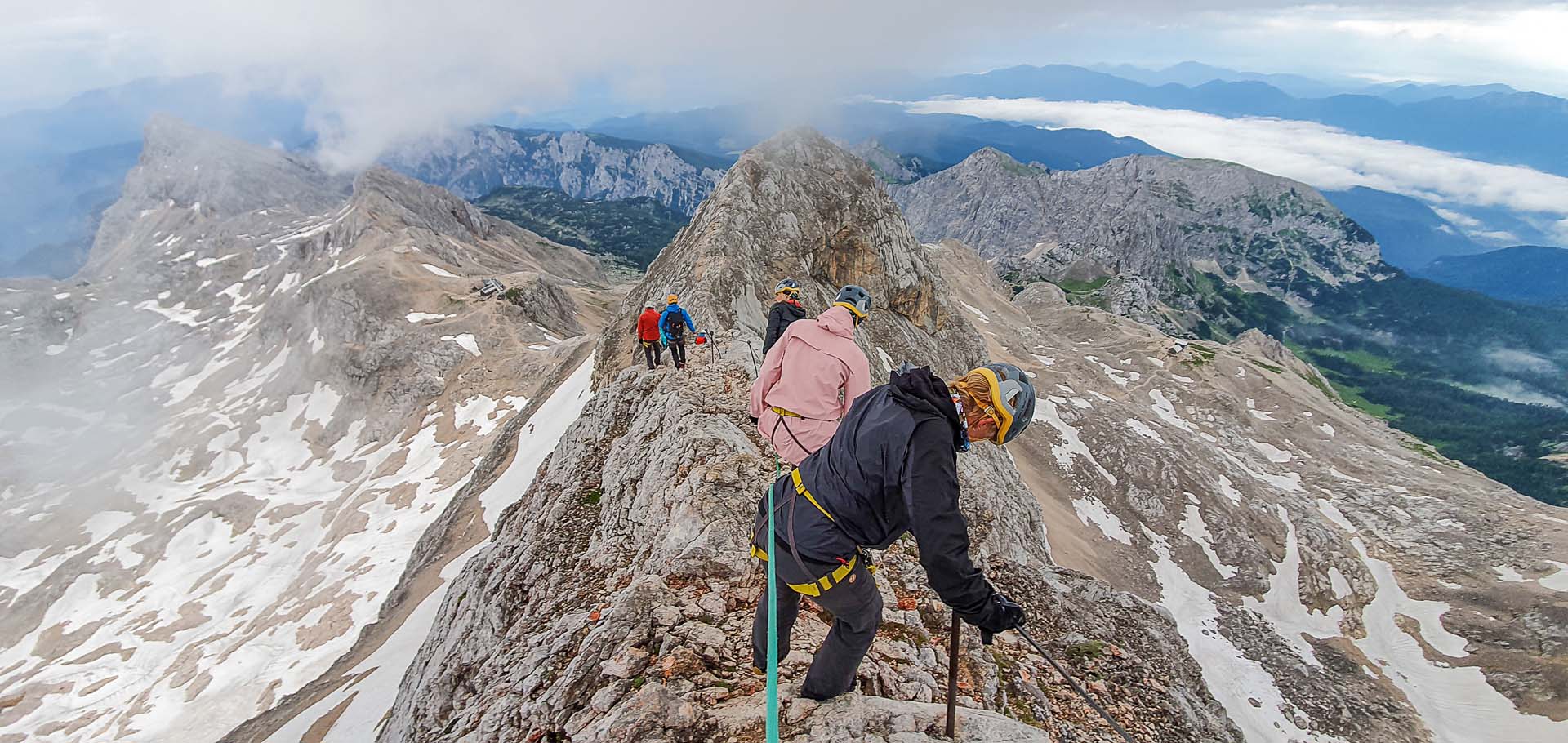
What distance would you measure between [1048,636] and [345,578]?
170 feet

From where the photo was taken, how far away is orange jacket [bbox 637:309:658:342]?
2253cm

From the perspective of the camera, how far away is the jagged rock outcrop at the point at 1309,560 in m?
46.0

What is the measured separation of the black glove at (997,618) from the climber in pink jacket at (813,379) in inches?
163

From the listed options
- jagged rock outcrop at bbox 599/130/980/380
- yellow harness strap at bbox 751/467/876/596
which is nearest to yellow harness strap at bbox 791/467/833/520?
yellow harness strap at bbox 751/467/876/596

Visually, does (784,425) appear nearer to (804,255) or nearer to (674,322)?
(674,322)

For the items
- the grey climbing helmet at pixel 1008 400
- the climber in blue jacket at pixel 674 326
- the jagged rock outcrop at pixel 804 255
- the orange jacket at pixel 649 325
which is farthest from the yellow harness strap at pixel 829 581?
the jagged rock outcrop at pixel 804 255

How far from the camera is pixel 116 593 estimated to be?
61.0 metres

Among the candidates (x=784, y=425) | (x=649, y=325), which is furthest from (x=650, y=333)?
(x=784, y=425)

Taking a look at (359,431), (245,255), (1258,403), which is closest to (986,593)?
(359,431)

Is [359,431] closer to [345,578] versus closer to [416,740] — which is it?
[345,578]

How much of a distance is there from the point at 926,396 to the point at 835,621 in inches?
131

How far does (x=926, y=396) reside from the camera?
17.2ft

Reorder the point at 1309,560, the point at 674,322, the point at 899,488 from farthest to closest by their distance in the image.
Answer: the point at 1309,560
the point at 674,322
the point at 899,488

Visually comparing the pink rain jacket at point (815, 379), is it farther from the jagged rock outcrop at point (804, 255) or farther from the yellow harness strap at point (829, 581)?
the jagged rock outcrop at point (804, 255)
